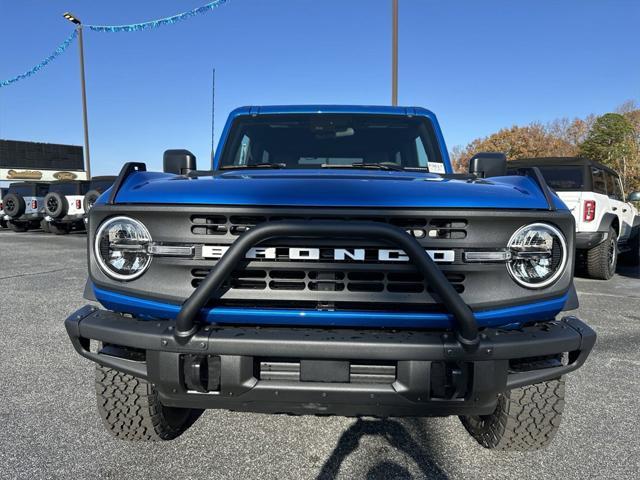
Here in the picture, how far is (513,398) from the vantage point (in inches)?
86.9

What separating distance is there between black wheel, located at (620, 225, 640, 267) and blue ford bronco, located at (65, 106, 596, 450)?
9219 millimetres

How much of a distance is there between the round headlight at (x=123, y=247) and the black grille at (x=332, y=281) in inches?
16.0

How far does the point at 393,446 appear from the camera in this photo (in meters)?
2.41

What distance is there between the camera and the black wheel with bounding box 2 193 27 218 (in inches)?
613

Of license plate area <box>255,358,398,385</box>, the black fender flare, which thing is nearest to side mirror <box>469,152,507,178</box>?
license plate area <box>255,358,398,385</box>

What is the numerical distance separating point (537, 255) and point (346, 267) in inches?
31.7

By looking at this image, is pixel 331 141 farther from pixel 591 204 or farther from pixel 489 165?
pixel 591 204

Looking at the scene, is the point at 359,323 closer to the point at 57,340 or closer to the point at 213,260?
the point at 213,260

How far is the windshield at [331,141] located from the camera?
10.9ft

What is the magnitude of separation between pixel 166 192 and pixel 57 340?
311cm

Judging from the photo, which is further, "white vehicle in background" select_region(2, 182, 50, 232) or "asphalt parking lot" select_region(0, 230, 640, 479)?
"white vehicle in background" select_region(2, 182, 50, 232)

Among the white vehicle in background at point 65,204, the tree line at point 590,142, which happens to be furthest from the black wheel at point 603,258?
the tree line at point 590,142

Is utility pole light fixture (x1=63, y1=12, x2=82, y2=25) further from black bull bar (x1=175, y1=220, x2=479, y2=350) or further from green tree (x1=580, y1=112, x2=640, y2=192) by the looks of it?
green tree (x1=580, y1=112, x2=640, y2=192)

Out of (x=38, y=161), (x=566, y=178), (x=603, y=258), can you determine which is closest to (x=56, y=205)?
(x=566, y=178)
